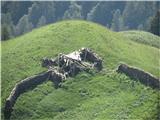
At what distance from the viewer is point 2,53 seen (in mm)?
71062

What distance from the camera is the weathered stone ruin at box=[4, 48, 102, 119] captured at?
6134cm

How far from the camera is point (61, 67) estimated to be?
2506 inches

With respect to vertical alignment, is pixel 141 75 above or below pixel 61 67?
above

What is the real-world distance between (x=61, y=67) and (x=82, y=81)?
3.63 metres

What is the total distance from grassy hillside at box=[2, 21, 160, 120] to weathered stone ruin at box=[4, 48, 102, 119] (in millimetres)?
841

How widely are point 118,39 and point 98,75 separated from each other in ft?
47.6

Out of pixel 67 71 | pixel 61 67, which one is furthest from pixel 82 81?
pixel 61 67

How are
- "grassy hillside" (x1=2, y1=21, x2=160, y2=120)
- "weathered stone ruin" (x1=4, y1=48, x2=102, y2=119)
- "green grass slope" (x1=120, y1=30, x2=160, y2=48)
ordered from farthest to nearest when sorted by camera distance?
"green grass slope" (x1=120, y1=30, x2=160, y2=48)
"weathered stone ruin" (x1=4, y1=48, x2=102, y2=119)
"grassy hillside" (x1=2, y1=21, x2=160, y2=120)

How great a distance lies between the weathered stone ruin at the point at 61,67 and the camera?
61.3 m

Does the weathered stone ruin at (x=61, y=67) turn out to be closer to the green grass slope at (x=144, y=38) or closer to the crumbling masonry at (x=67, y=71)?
the crumbling masonry at (x=67, y=71)

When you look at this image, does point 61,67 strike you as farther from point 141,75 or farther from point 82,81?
point 141,75

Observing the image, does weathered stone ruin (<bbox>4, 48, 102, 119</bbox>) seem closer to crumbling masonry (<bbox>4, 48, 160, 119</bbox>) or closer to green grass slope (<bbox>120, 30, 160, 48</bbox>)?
crumbling masonry (<bbox>4, 48, 160, 119</bbox>)

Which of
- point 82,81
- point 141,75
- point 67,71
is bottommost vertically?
point 82,81

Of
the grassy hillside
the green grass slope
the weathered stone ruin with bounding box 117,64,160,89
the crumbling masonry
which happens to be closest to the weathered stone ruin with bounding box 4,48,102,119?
the crumbling masonry
